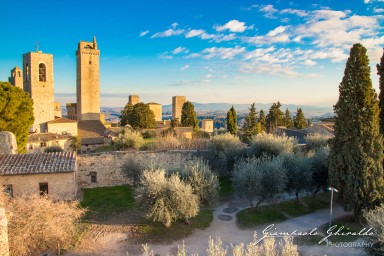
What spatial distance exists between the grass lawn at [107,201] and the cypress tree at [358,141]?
12.2m

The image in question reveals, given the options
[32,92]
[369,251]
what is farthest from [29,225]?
[32,92]

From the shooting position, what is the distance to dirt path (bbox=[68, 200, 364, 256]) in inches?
484

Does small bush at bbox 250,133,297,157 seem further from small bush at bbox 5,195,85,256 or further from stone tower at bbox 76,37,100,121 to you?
stone tower at bbox 76,37,100,121

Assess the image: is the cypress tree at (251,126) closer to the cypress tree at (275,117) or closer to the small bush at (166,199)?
the cypress tree at (275,117)

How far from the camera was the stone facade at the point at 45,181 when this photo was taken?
1741 cm

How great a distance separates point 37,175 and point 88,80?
43695 millimetres

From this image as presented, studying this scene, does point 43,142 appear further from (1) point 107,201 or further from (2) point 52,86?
(1) point 107,201

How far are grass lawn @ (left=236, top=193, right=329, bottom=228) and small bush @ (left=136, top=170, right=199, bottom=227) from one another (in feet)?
11.2

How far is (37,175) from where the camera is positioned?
58.0 ft

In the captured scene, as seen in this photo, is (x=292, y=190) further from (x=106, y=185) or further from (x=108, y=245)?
(x=106, y=185)

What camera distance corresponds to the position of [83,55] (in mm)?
→ 57281

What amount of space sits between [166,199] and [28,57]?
4079cm

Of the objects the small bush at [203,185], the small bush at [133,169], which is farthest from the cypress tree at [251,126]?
the small bush at [203,185]

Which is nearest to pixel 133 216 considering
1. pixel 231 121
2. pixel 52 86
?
pixel 231 121
